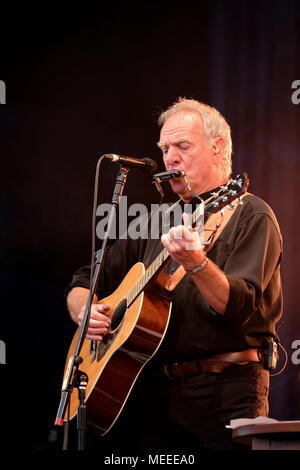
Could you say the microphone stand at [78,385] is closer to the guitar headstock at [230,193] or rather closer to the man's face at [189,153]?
the guitar headstock at [230,193]

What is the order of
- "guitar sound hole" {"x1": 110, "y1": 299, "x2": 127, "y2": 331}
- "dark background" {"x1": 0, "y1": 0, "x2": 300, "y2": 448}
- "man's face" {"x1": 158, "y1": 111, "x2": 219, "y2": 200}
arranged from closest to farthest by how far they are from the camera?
"guitar sound hole" {"x1": 110, "y1": 299, "x2": 127, "y2": 331}
"man's face" {"x1": 158, "y1": 111, "x2": 219, "y2": 200}
"dark background" {"x1": 0, "y1": 0, "x2": 300, "y2": 448}

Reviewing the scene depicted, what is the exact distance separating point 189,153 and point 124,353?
1.05m

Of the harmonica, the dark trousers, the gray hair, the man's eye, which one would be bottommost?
the dark trousers

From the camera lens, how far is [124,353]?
115 inches

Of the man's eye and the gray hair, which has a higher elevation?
the gray hair

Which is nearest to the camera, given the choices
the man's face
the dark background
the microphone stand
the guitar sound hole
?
the microphone stand

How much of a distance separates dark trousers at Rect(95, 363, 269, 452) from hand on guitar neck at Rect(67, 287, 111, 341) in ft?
1.13

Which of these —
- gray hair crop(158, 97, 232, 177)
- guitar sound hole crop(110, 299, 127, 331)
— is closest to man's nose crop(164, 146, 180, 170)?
gray hair crop(158, 97, 232, 177)

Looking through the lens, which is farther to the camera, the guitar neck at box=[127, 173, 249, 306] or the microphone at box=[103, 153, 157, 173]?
the microphone at box=[103, 153, 157, 173]

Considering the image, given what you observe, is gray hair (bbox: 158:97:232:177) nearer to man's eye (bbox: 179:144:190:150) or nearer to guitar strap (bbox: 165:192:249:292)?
man's eye (bbox: 179:144:190:150)

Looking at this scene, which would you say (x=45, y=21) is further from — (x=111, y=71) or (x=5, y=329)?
(x=5, y=329)

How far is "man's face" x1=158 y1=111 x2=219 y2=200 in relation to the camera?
10.8 ft

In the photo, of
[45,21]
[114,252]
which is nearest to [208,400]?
[114,252]

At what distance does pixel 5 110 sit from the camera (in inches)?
175
